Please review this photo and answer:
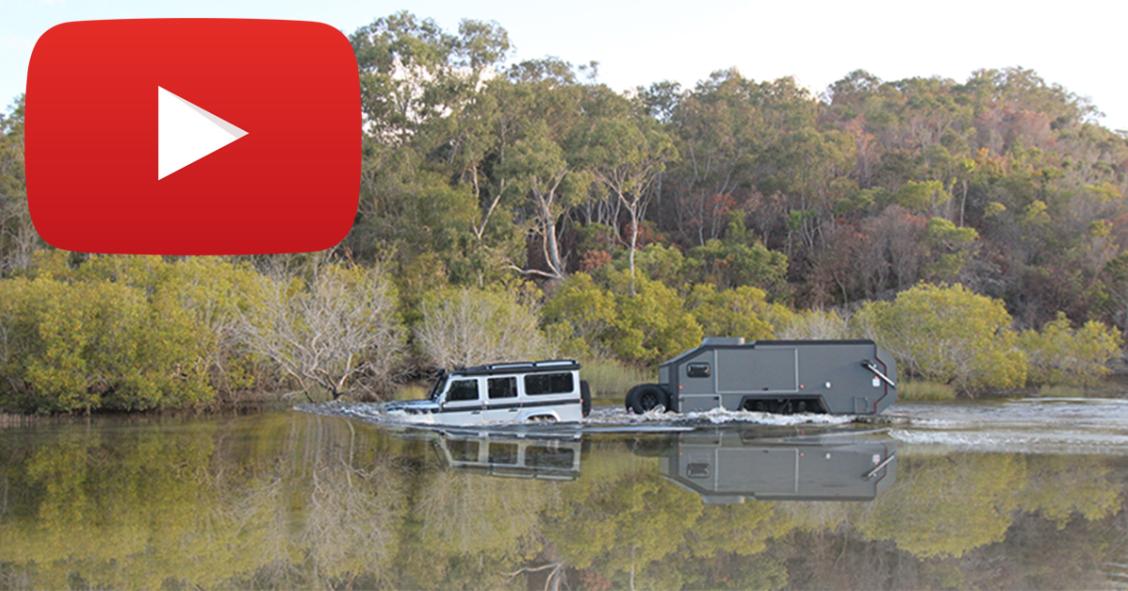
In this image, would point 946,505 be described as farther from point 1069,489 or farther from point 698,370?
point 698,370

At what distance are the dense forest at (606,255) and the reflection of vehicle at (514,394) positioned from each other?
440 inches

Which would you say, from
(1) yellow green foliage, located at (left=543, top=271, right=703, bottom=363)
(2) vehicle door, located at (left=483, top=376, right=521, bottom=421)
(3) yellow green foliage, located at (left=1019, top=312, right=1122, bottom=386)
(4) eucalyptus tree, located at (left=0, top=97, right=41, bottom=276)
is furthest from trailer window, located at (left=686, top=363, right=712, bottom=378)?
(4) eucalyptus tree, located at (left=0, top=97, right=41, bottom=276)

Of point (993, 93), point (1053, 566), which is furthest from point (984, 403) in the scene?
point (993, 93)

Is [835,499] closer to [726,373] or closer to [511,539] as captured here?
[511,539]

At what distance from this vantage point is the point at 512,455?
73.6 ft

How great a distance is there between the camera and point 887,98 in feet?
294

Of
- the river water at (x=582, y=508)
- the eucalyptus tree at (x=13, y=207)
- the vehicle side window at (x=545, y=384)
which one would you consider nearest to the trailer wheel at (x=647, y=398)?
the river water at (x=582, y=508)

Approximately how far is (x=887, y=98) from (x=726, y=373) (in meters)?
67.5

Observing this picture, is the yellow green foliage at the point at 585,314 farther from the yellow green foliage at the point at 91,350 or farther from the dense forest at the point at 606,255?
the yellow green foliage at the point at 91,350

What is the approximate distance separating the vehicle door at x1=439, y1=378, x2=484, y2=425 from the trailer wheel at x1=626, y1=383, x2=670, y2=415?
4792 millimetres

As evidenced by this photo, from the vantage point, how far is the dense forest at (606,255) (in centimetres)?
3772

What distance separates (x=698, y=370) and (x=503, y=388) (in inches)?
208

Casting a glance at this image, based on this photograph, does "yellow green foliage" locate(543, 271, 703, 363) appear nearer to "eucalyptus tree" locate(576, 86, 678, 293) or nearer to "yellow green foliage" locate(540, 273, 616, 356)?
"yellow green foliage" locate(540, 273, 616, 356)

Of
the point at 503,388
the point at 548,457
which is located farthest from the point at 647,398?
the point at 548,457
